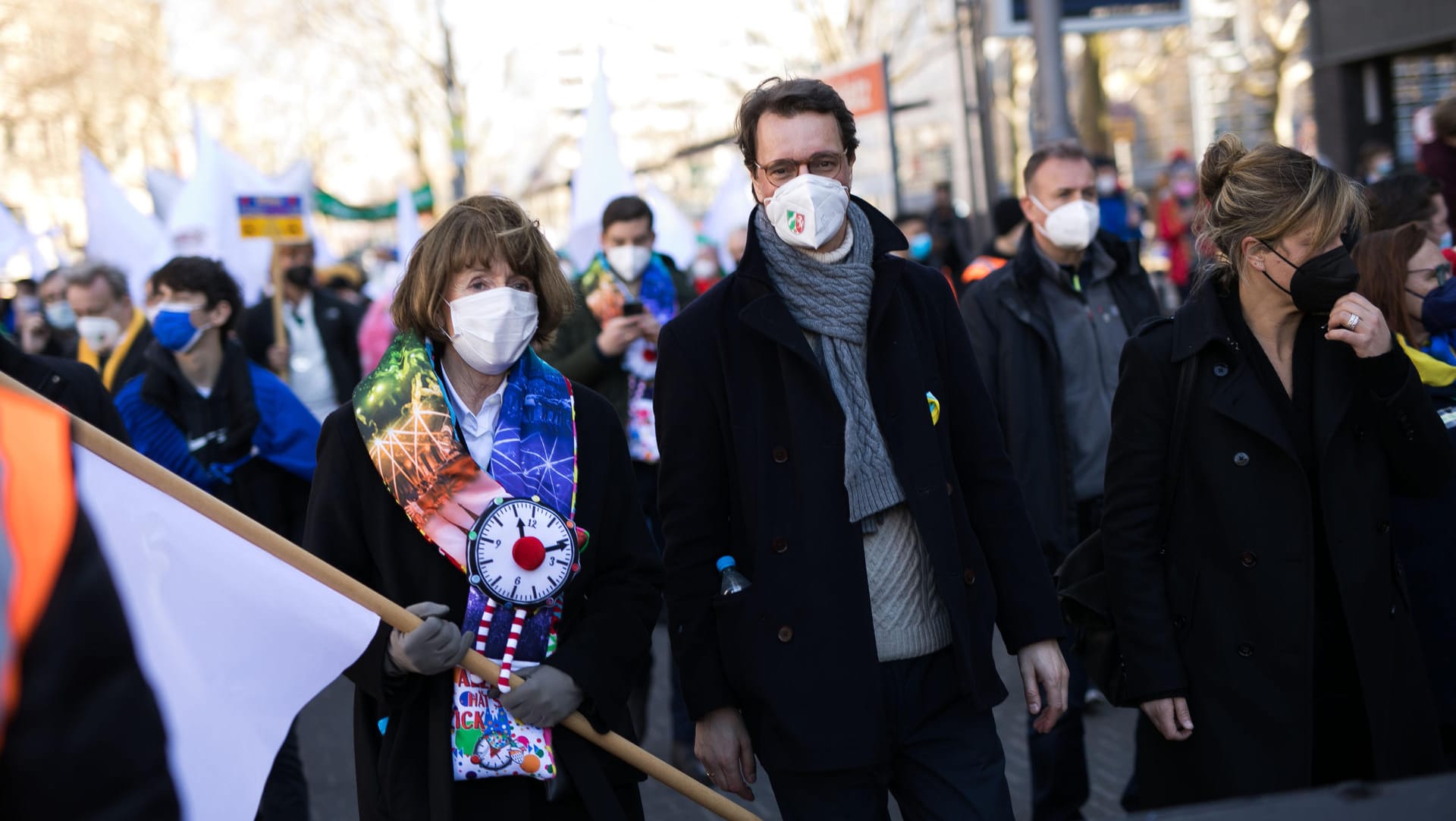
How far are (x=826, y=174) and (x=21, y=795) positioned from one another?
2.20 metres

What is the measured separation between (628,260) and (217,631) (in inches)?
159

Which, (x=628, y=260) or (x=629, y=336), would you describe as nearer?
(x=629, y=336)

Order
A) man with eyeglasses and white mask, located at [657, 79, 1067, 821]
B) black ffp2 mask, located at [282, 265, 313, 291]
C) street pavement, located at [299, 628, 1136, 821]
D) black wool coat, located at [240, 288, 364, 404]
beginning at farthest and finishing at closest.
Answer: black ffp2 mask, located at [282, 265, 313, 291], black wool coat, located at [240, 288, 364, 404], street pavement, located at [299, 628, 1136, 821], man with eyeglasses and white mask, located at [657, 79, 1067, 821]

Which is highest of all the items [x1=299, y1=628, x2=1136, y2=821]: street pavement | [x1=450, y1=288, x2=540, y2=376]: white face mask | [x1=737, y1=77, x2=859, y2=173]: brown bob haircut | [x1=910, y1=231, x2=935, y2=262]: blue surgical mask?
[x1=737, y1=77, x2=859, y2=173]: brown bob haircut

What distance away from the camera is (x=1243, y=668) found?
10.4ft

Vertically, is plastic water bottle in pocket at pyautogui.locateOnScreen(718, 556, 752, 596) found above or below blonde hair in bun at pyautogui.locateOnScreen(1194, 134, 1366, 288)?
Answer: below

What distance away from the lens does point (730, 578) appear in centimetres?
296

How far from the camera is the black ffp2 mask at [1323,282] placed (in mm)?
3107

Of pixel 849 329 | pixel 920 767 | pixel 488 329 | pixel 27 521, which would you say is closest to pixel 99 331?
pixel 488 329

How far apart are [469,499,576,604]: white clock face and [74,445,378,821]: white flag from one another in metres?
0.24

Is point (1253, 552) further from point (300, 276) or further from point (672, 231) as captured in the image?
point (672, 231)

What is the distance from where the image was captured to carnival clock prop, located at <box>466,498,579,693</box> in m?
2.90

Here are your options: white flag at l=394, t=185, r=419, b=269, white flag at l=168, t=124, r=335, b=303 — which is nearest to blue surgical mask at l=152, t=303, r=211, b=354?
white flag at l=168, t=124, r=335, b=303

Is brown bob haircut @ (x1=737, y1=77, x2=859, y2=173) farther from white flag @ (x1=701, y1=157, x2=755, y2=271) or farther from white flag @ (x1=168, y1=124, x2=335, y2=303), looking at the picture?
white flag @ (x1=701, y1=157, x2=755, y2=271)
